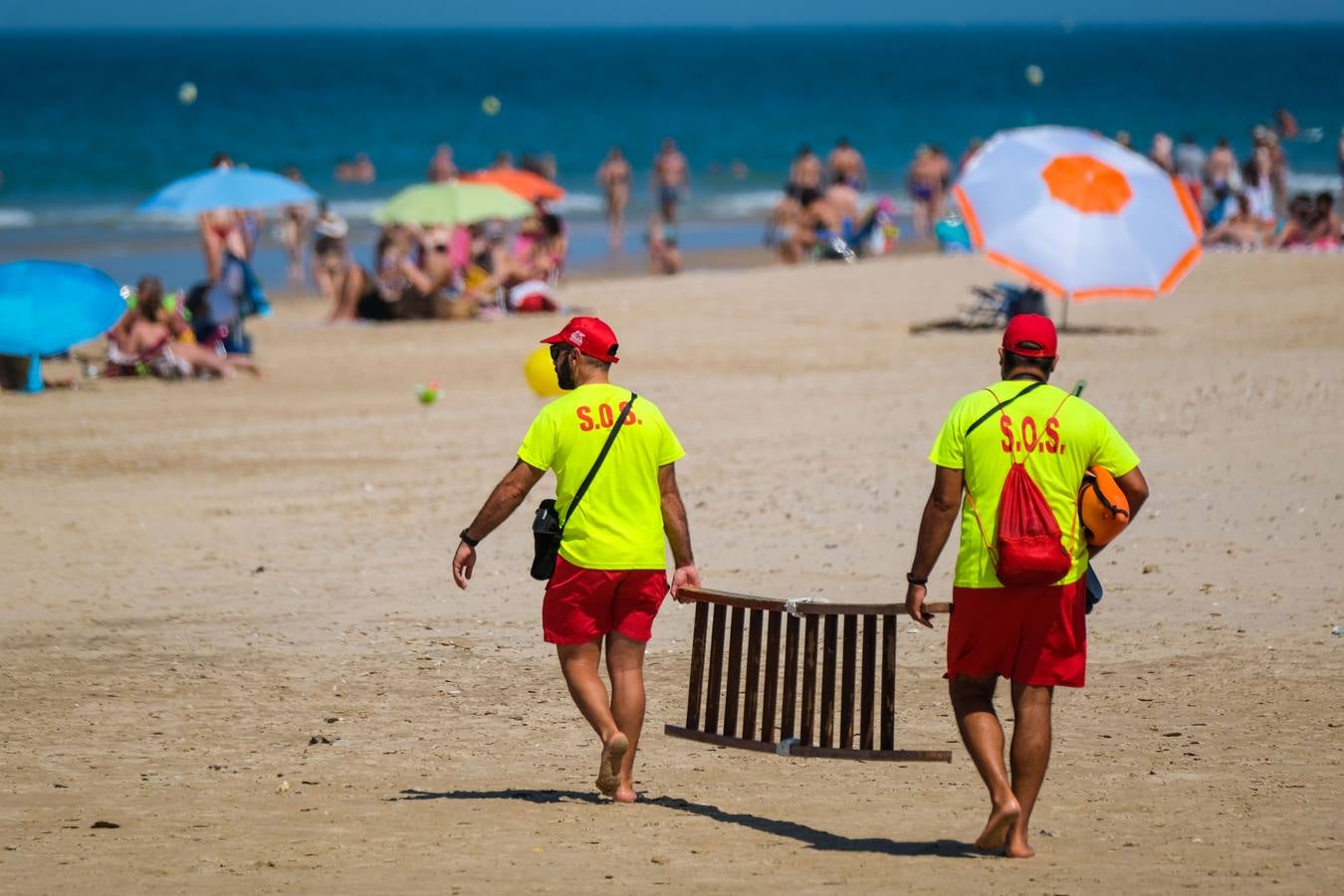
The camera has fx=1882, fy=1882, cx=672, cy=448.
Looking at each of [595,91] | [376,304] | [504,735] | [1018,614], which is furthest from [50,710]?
[595,91]

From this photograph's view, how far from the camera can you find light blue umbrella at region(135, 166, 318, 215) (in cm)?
1562

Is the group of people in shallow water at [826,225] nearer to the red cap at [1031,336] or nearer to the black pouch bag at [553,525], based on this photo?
the black pouch bag at [553,525]

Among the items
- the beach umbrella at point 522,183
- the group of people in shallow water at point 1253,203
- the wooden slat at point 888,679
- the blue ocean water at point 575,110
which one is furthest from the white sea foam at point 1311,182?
the wooden slat at point 888,679

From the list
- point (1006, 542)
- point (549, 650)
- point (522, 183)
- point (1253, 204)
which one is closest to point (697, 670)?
point (1006, 542)

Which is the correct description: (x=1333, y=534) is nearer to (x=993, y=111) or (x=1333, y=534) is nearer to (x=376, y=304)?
(x=376, y=304)

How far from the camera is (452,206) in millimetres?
17156

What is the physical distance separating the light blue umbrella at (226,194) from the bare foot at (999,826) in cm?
1174

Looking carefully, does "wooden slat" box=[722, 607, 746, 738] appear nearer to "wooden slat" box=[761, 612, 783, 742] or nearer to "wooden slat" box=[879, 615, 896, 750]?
"wooden slat" box=[761, 612, 783, 742]

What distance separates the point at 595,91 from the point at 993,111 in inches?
794

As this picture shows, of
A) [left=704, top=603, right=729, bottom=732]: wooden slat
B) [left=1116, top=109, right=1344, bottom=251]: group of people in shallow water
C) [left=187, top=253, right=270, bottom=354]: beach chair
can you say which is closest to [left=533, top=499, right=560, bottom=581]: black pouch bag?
[left=704, top=603, right=729, bottom=732]: wooden slat

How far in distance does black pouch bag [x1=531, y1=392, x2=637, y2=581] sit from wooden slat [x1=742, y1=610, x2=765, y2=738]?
2.06ft

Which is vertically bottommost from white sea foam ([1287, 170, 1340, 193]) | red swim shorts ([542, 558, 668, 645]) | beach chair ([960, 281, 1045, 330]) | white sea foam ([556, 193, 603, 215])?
red swim shorts ([542, 558, 668, 645])

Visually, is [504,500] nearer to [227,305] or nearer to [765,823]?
[765,823]

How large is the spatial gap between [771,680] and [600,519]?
2.53 ft
